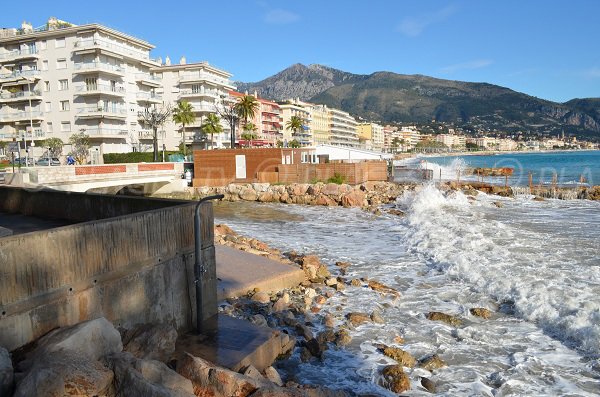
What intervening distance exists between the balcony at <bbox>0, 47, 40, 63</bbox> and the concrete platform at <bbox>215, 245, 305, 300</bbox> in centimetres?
5516

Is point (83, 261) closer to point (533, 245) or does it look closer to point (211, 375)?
point (211, 375)

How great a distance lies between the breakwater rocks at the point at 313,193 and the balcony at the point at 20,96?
30.0 metres

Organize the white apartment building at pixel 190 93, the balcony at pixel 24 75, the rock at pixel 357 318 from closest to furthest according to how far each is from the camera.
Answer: the rock at pixel 357 318 → the balcony at pixel 24 75 → the white apartment building at pixel 190 93

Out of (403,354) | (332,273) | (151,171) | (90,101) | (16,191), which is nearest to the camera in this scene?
(403,354)

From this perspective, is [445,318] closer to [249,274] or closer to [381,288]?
[381,288]

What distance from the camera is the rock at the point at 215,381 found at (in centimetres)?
451

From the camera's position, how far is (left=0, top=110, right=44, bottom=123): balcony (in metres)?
55.3

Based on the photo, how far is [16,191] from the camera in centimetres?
1070

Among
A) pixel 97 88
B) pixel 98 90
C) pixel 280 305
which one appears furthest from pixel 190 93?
pixel 280 305

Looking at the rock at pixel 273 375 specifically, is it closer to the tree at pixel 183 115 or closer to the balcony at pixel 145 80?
the tree at pixel 183 115

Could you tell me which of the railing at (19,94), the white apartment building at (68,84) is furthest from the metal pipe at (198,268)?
the railing at (19,94)

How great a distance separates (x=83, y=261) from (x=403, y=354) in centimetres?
480

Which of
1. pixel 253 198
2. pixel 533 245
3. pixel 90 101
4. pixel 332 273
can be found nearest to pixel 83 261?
pixel 332 273

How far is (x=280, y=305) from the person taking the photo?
898cm
